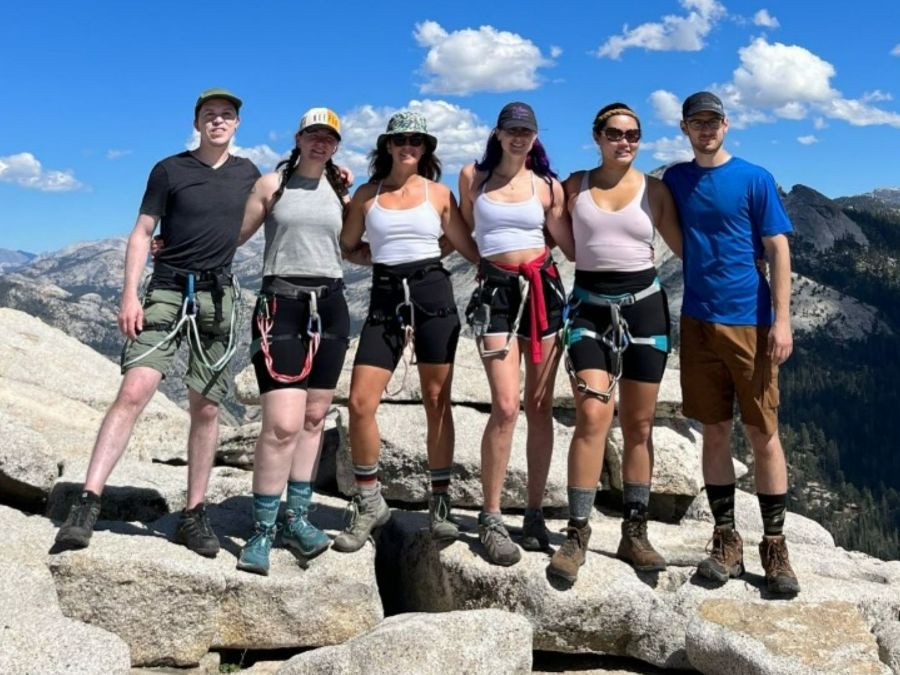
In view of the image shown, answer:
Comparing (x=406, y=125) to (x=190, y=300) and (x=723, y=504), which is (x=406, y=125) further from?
(x=723, y=504)

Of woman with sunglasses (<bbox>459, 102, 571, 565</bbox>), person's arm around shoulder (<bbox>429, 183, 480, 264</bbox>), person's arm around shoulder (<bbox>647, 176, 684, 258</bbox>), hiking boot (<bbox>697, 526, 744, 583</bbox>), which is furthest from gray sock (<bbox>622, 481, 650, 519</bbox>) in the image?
person's arm around shoulder (<bbox>429, 183, 480, 264</bbox>)

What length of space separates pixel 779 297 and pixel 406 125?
4.61m

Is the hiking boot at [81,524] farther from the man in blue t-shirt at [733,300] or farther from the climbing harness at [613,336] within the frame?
the man in blue t-shirt at [733,300]

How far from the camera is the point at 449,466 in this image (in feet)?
32.2

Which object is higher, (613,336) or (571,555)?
(613,336)

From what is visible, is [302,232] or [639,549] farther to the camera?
[639,549]

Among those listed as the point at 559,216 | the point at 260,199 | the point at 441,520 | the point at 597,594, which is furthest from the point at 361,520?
the point at 559,216

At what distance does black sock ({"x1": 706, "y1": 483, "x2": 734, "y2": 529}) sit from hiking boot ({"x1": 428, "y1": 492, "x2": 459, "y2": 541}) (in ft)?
10.5

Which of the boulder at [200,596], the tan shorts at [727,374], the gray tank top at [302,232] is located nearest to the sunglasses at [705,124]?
the tan shorts at [727,374]

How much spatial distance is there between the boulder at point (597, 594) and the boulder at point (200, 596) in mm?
923

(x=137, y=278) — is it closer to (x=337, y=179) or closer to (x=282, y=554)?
(x=337, y=179)

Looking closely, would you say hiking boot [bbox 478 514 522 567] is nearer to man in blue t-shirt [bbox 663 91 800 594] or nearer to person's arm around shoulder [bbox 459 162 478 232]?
man in blue t-shirt [bbox 663 91 800 594]

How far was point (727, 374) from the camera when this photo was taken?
941 centimetres

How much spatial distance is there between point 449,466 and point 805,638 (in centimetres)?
432
